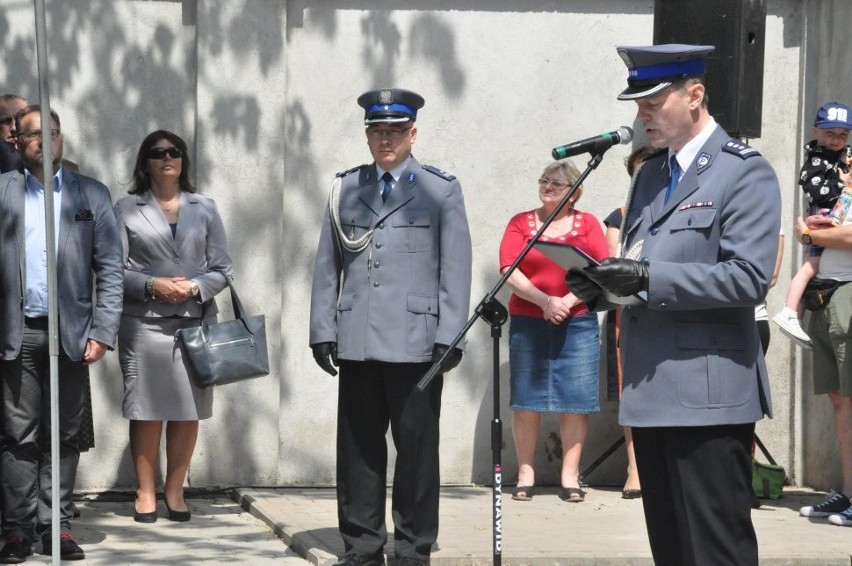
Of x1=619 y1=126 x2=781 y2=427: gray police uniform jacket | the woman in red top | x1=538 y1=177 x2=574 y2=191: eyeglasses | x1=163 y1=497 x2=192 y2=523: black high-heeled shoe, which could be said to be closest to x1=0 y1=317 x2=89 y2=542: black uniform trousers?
x1=163 y1=497 x2=192 y2=523: black high-heeled shoe

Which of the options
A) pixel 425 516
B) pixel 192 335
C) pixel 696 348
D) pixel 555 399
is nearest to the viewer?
pixel 696 348

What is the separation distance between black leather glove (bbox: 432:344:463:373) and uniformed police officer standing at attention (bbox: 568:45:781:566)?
151cm

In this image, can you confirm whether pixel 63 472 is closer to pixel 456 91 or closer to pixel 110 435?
pixel 110 435

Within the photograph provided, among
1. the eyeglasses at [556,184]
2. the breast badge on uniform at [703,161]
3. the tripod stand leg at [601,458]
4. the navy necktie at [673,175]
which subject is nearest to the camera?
the breast badge on uniform at [703,161]

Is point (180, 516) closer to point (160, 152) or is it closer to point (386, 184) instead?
point (160, 152)

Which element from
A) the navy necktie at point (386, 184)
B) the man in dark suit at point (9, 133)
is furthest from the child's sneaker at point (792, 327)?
the man in dark suit at point (9, 133)

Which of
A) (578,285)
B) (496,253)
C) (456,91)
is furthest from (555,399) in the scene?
(578,285)

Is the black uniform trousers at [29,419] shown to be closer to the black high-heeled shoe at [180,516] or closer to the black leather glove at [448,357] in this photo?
the black high-heeled shoe at [180,516]

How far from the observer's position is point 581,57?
32.3ft

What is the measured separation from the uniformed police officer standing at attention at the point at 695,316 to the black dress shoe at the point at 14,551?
348 cm

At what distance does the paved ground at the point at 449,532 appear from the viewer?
24.0 ft

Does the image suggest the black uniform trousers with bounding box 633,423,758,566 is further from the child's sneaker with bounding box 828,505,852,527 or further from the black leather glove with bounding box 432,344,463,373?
the child's sneaker with bounding box 828,505,852,527

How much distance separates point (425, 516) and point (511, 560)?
50 cm

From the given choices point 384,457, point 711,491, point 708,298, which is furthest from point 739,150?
point 384,457
